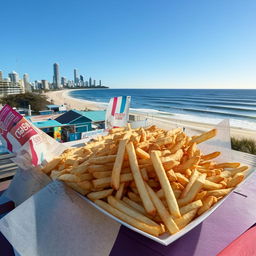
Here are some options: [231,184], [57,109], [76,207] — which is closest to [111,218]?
[76,207]

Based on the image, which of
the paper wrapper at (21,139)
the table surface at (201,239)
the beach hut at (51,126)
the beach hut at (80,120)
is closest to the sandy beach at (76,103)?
the beach hut at (80,120)

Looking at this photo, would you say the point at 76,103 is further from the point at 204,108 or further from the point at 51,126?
the point at 51,126

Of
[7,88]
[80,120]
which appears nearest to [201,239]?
[80,120]

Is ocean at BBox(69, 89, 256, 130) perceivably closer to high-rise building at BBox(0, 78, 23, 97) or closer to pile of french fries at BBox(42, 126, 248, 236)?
pile of french fries at BBox(42, 126, 248, 236)

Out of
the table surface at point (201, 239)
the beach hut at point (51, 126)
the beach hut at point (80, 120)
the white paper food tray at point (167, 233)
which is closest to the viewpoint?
the white paper food tray at point (167, 233)

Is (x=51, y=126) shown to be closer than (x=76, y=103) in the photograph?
Yes

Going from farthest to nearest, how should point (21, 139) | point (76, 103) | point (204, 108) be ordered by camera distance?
point (76, 103)
point (204, 108)
point (21, 139)

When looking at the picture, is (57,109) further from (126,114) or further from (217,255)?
(217,255)

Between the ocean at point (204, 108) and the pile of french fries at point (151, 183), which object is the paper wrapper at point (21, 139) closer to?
the pile of french fries at point (151, 183)

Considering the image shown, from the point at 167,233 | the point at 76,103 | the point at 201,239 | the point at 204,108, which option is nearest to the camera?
the point at 167,233
